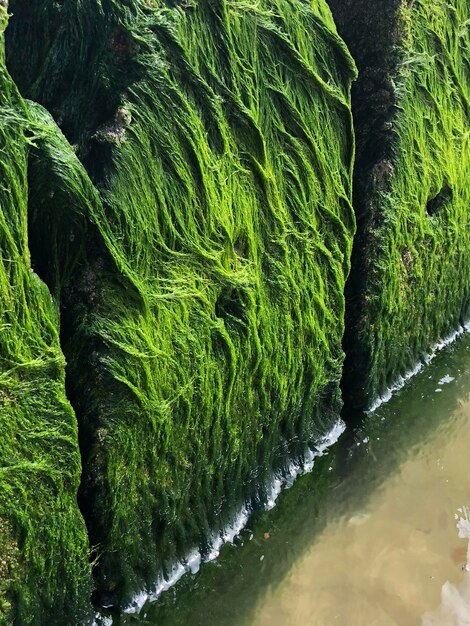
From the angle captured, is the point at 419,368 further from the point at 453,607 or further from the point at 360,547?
the point at 453,607

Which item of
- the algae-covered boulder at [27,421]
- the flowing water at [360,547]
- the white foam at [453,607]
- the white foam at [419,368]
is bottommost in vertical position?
the white foam at [453,607]

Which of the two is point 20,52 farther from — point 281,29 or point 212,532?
point 212,532

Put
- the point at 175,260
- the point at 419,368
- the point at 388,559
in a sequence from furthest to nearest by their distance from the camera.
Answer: the point at 419,368 < the point at 388,559 < the point at 175,260

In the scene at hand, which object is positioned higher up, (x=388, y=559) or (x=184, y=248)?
(x=184, y=248)

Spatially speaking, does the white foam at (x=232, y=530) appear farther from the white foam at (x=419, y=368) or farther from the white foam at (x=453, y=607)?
the white foam at (x=453, y=607)

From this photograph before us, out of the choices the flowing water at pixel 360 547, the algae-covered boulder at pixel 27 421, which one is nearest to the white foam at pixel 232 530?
the flowing water at pixel 360 547

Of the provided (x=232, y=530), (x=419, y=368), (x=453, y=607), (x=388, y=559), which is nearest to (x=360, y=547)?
(x=388, y=559)

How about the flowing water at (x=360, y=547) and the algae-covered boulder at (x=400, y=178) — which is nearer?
the flowing water at (x=360, y=547)
